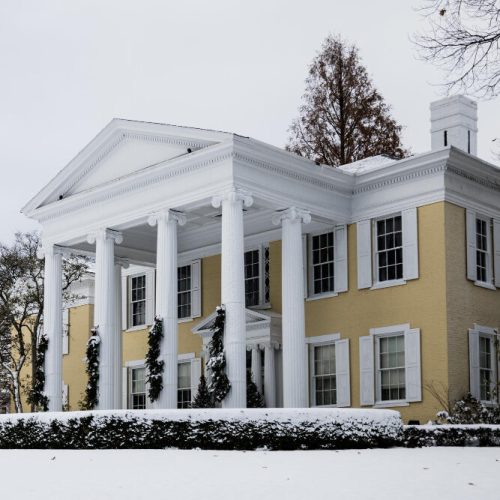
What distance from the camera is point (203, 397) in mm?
29516

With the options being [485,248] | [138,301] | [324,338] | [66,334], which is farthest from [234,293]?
[66,334]

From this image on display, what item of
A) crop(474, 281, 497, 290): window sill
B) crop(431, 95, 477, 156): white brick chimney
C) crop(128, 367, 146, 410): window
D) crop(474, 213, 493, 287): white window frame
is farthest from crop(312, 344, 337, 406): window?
crop(128, 367, 146, 410): window

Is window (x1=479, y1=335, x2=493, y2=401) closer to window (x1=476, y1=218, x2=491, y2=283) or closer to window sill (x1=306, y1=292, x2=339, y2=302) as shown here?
window (x1=476, y1=218, x2=491, y2=283)

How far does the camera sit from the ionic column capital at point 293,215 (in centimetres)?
2702

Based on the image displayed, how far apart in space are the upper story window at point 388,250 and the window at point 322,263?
1256 millimetres

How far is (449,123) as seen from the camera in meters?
30.8

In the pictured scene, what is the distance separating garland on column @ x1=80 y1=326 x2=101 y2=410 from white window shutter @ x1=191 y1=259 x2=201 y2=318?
Answer: 16.0ft

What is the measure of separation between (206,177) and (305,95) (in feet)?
55.2

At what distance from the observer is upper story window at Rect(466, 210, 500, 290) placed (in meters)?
27.6

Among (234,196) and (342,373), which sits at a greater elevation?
(234,196)

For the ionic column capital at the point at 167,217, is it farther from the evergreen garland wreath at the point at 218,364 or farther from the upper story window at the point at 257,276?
the upper story window at the point at 257,276

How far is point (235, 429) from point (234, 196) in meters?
7.86

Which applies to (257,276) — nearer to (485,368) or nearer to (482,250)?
(482,250)

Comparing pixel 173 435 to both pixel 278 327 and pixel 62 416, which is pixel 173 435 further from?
pixel 278 327
